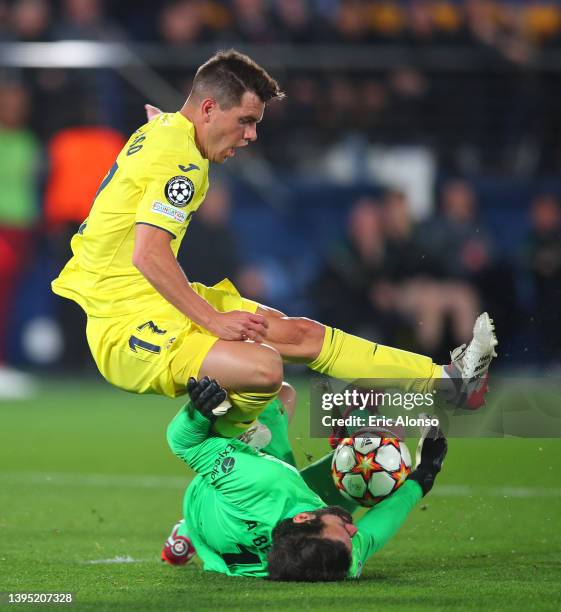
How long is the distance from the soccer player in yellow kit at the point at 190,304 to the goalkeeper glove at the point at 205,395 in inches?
7.9

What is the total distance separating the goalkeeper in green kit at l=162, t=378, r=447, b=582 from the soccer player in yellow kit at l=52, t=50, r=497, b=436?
0.71 feet

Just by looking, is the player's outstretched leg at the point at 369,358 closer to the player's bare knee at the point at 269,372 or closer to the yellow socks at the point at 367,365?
the yellow socks at the point at 367,365

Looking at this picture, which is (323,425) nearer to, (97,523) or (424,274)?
(97,523)

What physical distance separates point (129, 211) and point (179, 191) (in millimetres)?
348

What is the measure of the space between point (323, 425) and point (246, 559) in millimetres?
812


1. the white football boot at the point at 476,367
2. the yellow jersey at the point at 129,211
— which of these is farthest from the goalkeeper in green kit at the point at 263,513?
the yellow jersey at the point at 129,211

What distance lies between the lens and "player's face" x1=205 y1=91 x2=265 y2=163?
20.5 feet

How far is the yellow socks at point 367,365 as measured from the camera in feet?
21.4

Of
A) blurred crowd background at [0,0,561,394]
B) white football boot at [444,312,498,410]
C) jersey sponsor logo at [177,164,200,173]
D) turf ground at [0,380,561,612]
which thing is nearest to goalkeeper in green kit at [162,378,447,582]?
turf ground at [0,380,561,612]

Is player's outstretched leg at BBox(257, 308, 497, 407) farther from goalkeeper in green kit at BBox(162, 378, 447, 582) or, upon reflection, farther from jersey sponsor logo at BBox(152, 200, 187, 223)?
jersey sponsor logo at BBox(152, 200, 187, 223)

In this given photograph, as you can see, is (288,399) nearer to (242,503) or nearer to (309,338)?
(309,338)

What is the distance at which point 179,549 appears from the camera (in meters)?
6.23

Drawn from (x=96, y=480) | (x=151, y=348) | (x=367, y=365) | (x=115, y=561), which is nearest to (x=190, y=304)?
(x=151, y=348)

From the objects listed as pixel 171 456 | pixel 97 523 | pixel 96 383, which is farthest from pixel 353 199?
pixel 97 523
